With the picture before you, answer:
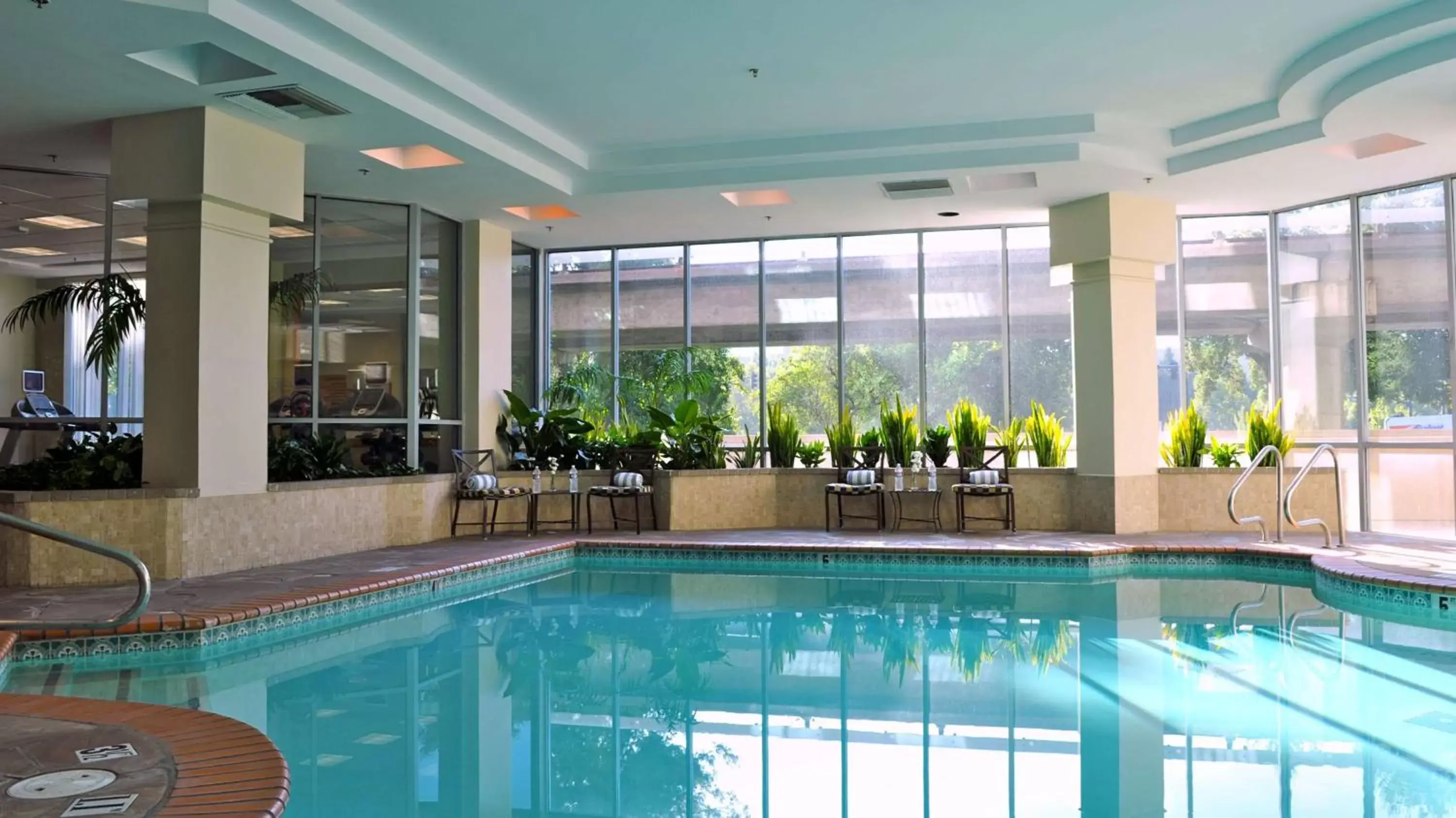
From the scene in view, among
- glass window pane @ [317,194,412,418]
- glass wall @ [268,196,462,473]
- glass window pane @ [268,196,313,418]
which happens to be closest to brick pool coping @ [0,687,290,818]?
glass window pane @ [268,196,313,418]

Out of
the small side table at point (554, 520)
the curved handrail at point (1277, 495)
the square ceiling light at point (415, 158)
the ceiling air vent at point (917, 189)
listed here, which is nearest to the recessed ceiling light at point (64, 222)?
the square ceiling light at point (415, 158)

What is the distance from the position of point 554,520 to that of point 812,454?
2950 mm

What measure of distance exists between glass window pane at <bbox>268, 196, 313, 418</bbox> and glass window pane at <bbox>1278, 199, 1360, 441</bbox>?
982 centimetres

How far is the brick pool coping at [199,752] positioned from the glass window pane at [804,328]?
941 cm

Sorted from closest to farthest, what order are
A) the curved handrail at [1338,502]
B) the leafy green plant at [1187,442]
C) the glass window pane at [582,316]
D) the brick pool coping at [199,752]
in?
the brick pool coping at [199,752] → the curved handrail at [1338,502] → the leafy green plant at [1187,442] → the glass window pane at [582,316]

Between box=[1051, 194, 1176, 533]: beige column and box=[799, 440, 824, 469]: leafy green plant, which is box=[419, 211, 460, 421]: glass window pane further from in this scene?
box=[1051, 194, 1176, 533]: beige column

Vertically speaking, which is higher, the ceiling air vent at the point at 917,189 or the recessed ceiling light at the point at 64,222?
the ceiling air vent at the point at 917,189

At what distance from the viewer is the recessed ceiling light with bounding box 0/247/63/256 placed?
27.7 ft

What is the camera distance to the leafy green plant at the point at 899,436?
11.6 meters

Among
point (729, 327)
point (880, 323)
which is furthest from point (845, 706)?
point (729, 327)

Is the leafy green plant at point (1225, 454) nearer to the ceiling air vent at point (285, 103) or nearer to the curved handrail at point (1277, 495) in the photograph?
the curved handrail at point (1277, 495)

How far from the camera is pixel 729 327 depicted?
1305cm

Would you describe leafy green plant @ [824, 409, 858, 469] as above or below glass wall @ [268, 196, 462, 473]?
below

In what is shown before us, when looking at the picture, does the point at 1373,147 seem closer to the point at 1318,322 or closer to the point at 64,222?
the point at 1318,322
